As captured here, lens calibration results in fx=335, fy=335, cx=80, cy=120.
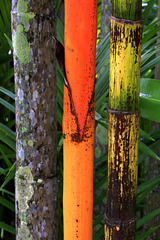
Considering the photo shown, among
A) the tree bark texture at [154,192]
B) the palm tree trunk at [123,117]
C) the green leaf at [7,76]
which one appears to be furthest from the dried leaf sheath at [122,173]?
the green leaf at [7,76]

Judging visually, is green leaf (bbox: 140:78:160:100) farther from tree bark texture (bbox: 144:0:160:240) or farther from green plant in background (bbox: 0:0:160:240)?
tree bark texture (bbox: 144:0:160:240)

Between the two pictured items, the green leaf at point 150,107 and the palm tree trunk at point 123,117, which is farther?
the green leaf at point 150,107

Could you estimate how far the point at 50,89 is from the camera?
0.56m

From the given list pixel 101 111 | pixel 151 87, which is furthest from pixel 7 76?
pixel 151 87

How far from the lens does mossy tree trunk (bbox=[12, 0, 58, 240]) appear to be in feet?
1.76

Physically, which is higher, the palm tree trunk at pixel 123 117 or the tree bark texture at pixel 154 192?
the palm tree trunk at pixel 123 117

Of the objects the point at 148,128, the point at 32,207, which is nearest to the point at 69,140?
the point at 32,207

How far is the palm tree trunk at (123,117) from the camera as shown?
1.49 feet

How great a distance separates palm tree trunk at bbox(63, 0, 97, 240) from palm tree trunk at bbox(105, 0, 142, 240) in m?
0.04

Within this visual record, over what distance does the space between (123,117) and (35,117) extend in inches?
6.2

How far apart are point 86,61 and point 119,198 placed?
21cm

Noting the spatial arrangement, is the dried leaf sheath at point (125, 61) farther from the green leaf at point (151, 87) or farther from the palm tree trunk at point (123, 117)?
the green leaf at point (151, 87)

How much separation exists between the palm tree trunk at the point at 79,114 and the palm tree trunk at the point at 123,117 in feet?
0.13

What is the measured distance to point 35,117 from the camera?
56cm
